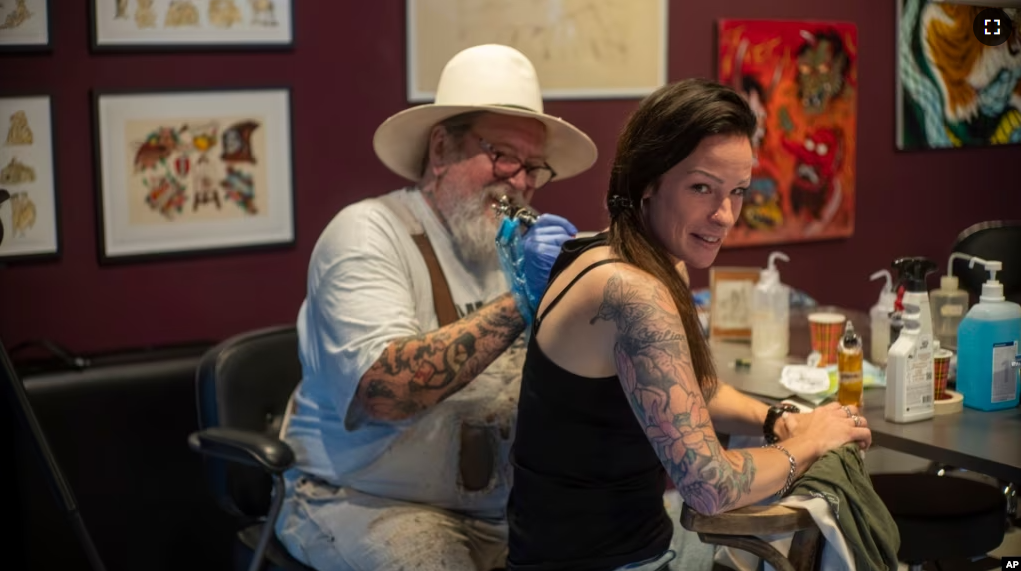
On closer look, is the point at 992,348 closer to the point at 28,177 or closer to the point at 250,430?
the point at 250,430

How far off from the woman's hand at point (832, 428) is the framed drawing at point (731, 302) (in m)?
0.98

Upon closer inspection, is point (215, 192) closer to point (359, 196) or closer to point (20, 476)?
point (359, 196)

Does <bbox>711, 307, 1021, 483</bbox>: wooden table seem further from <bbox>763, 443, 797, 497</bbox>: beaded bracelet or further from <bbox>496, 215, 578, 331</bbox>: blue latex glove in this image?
<bbox>496, 215, 578, 331</bbox>: blue latex glove

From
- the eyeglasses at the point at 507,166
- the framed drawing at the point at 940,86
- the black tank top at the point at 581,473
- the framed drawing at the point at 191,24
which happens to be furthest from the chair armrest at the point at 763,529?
the framed drawing at the point at 940,86

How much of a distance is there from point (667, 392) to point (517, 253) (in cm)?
A: 63

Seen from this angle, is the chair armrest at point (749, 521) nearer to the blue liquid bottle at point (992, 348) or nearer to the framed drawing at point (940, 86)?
the blue liquid bottle at point (992, 348)

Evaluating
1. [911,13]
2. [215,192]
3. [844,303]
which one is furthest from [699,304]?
[911,13]

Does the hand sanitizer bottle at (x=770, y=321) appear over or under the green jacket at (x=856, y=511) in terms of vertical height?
over

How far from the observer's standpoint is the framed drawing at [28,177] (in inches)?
123

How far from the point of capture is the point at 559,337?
1.91 metres

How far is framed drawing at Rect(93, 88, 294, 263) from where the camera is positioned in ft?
10.7

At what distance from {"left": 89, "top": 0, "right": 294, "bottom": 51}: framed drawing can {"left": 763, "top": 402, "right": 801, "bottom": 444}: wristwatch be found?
1.94 m

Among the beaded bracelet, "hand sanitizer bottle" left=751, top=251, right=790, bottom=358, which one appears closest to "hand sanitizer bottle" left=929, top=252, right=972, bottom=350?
"hand sanitizer bottle" left=751, top=251, right=790, bottom=358

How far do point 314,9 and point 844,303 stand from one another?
2.62 m
